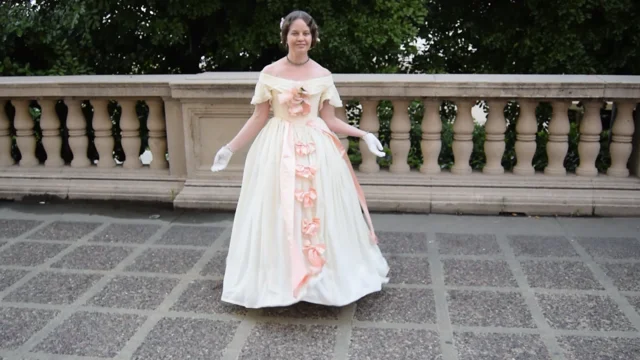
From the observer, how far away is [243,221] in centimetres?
375

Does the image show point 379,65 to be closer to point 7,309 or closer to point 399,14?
point 399,14

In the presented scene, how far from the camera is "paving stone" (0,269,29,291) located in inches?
160

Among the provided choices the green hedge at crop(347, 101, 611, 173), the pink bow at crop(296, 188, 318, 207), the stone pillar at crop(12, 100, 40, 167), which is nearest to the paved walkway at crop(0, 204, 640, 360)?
→ the pink bow at crop(296, 188, 318, 207)

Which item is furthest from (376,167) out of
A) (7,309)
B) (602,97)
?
(7,309)

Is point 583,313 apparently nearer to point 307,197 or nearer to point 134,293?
point 307,197

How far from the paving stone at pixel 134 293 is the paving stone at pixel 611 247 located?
298cm

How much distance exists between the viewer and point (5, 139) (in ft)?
19.6

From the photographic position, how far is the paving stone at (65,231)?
4934mm

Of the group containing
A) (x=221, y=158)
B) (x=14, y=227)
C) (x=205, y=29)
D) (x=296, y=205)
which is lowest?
(x=14, y=227)

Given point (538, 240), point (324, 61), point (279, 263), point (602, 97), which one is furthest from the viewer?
point (324, 61)

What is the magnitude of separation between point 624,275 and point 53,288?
3716mm

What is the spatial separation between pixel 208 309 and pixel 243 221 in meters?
0.56

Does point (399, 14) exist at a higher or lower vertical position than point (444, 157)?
higher

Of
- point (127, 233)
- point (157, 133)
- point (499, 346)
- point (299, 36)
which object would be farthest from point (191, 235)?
point (499, 346)
